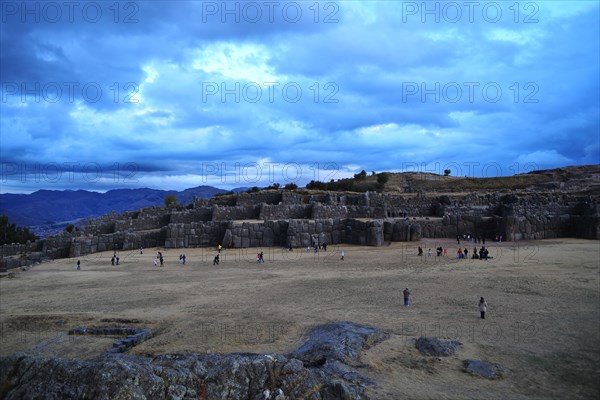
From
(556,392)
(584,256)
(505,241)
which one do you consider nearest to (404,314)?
(556,392)

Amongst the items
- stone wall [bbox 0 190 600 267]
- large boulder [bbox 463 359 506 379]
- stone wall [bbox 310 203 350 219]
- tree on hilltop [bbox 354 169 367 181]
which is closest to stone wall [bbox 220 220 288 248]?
stone wall [bbox 0 190 600 267]

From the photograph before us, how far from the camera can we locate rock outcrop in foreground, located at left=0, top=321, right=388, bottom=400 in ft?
17.1

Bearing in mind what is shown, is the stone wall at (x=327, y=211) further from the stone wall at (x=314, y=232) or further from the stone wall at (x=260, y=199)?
the stone wall at (x=260, y=199)

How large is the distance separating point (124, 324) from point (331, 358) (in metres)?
8.14

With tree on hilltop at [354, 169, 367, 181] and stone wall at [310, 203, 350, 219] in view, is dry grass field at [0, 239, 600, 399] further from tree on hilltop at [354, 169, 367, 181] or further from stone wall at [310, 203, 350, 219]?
tree on hilltop at [354, 169, 367, 181]

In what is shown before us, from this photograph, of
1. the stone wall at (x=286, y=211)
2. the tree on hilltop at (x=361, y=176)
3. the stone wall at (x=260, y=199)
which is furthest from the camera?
the tree on hilltop at (x=361, y=176)

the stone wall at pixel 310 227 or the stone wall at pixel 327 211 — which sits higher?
the stone wall at pixel 327 211

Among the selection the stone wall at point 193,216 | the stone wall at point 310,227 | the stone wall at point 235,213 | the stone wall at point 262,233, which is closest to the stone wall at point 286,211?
the stone wall at point 310,227

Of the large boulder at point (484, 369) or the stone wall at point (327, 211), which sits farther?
the stone wall at point (327, 211)

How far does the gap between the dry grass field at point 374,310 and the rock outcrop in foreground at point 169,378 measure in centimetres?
160

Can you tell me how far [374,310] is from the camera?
560 inches

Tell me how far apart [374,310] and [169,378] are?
9.82 meters

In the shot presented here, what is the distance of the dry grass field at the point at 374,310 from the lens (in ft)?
29.4

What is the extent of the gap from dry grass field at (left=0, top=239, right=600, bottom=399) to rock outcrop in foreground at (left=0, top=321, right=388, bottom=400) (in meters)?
1.60
